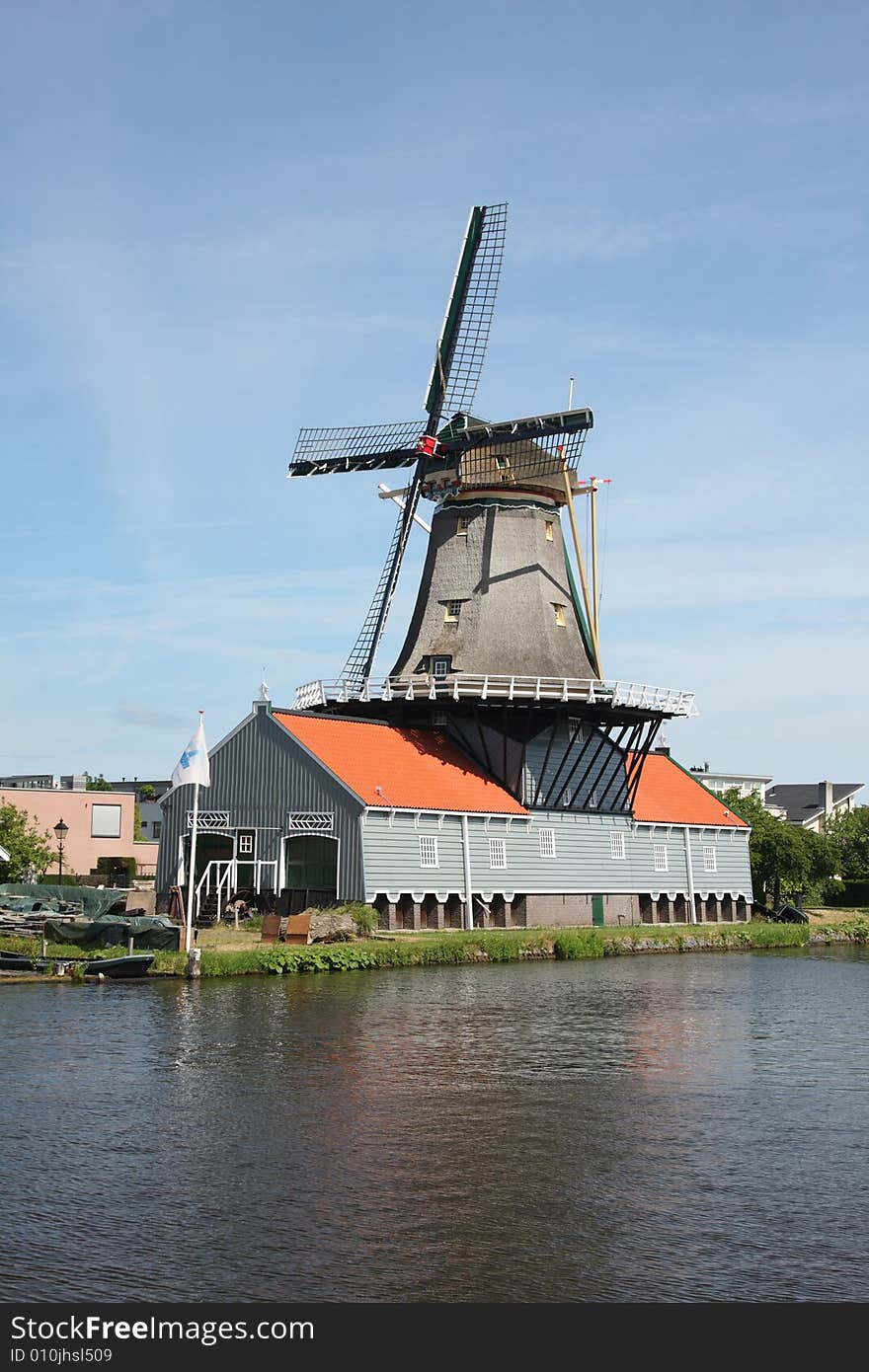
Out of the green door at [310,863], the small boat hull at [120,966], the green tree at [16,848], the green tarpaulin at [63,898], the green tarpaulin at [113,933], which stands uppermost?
the green tree at [16,848]

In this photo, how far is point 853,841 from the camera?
98.3m

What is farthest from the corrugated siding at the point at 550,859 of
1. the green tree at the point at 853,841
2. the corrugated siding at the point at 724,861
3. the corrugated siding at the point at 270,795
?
the green tree at the point at 853,841

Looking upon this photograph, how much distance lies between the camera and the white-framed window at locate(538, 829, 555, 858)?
53062 millimetres

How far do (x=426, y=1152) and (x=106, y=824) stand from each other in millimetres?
60154

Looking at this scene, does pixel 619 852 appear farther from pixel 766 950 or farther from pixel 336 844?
pixel 336 844

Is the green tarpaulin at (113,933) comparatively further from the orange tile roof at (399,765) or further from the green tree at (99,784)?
the green tree at (99,784)

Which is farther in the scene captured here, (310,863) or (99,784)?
(99,784)

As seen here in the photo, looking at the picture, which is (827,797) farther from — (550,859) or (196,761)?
(196,761)

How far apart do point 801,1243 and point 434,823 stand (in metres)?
35.1

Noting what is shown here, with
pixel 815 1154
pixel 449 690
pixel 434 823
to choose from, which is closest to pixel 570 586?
pixel 449 690

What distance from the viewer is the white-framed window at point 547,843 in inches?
2089

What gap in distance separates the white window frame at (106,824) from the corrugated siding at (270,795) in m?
23.9

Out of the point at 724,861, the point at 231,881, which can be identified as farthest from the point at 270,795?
the point at 724,861

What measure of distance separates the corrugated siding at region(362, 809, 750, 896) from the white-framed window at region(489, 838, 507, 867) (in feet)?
0.57
